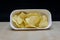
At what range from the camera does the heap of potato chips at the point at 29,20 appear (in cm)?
85

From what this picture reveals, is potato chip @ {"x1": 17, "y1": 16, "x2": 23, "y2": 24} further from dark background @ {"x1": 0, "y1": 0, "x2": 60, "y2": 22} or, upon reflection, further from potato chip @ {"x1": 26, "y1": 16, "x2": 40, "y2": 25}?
dark background @ {"x1": 0, "y1": 0, "x2": 60, "y2": 22}

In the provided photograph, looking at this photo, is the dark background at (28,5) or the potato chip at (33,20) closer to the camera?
the potato chip at (33,20)

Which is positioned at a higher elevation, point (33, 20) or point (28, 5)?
point (28, 5)

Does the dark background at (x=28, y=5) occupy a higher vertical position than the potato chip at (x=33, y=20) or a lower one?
higher

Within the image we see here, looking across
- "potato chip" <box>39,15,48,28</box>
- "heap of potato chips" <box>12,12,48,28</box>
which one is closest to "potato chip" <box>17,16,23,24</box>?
"heap of potato chips" <box>12,12,48,28</box>

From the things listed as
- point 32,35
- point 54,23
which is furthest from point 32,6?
point 32,35

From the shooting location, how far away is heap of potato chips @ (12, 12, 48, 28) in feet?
2.80

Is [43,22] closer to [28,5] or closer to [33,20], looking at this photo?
[33,20]

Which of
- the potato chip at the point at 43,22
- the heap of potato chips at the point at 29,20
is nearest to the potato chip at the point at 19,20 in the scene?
the heap of potato chips at the point at 29,20

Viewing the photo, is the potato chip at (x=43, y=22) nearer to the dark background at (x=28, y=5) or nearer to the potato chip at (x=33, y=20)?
the potato chip at (x=33, y=20)

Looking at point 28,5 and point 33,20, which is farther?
point 28,5

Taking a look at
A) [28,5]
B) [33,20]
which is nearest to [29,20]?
[33,20]

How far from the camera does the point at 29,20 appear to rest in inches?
34.1

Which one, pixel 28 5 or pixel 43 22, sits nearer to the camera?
pixel 43 22
